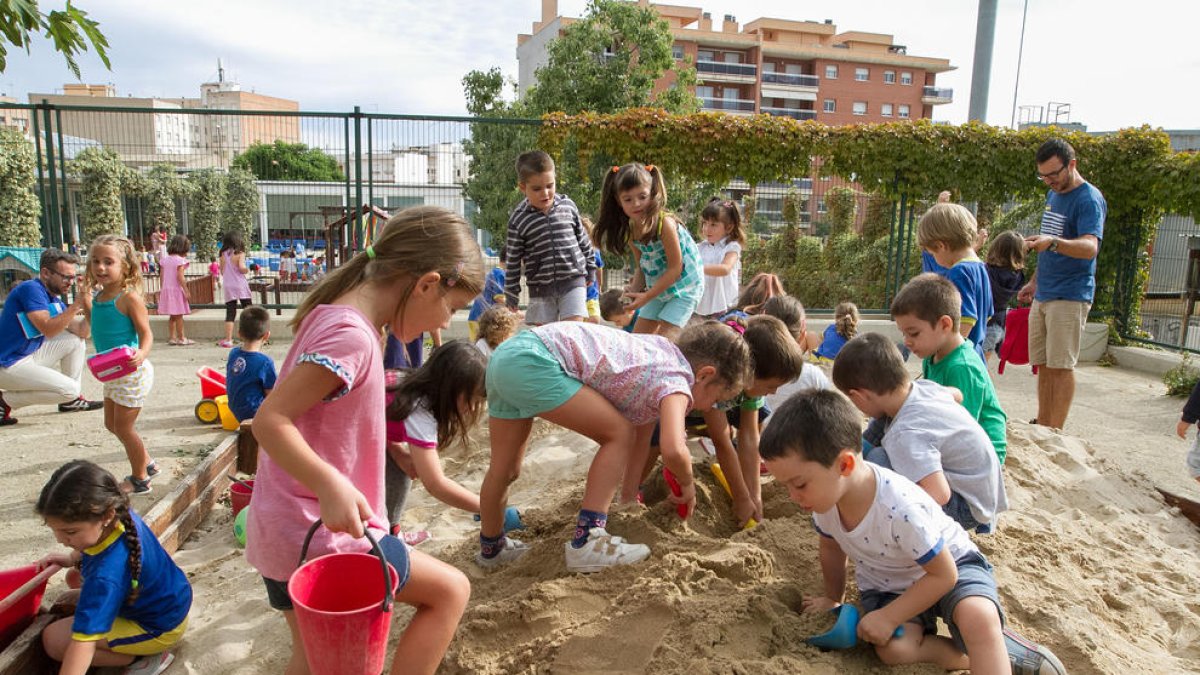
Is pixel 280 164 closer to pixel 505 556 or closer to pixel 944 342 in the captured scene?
pixel 505 556

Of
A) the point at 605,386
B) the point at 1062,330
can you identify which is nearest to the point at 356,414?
the point at 605,386

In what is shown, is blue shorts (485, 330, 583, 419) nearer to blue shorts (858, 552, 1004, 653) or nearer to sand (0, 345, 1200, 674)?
sand (0, 345, 1200, 674)

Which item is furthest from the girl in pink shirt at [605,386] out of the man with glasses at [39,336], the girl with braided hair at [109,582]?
the man with glasses at [39,336]

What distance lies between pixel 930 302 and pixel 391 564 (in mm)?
2263

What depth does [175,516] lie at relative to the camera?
408 centimetres

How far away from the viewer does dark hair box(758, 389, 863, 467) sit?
2254mm

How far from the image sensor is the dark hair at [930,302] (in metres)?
3.09

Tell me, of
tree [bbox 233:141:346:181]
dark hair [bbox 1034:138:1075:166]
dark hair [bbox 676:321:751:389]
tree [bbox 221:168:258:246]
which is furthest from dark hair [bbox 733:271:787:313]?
tree [bbox 221:168:258:246]

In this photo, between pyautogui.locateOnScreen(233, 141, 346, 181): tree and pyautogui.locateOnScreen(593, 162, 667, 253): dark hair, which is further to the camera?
pyautogui.locateOnScreen(233, 141, 346, 181): tree

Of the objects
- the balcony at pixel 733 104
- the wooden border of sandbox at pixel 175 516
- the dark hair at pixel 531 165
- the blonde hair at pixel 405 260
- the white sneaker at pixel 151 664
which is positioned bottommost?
the white sneaker at pixel 151 664

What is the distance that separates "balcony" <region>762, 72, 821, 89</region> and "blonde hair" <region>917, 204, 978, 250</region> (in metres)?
71.7

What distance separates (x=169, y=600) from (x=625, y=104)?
61.4ft

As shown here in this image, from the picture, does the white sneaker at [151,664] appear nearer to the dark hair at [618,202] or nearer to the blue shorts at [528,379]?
the blue shorts at [528,379]

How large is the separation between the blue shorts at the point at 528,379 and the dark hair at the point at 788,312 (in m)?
1.85
